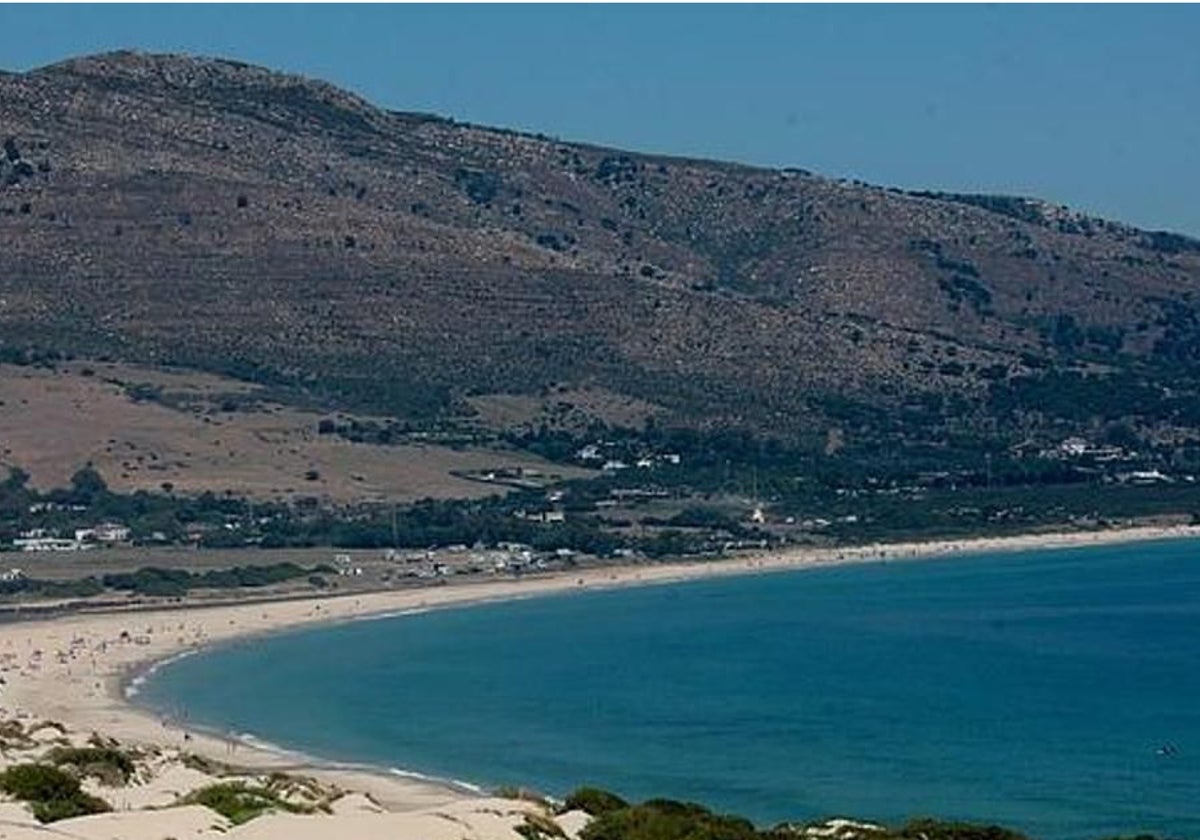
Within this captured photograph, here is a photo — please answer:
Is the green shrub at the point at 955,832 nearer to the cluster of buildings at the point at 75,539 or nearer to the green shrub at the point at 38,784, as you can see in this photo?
the green shrub at the point at 38,784

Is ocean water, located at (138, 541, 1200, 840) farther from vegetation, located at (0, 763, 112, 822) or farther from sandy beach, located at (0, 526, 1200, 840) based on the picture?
vegetation, located at (0, 763, 112, 822)

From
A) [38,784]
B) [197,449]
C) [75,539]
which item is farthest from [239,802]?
[197,449]

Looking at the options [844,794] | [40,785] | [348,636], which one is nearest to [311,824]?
[40,785]

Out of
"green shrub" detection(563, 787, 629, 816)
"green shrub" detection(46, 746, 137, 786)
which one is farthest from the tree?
"green shrub" detection(563, 787, 629, 816)

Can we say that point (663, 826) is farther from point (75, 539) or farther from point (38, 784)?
point (75, 539)

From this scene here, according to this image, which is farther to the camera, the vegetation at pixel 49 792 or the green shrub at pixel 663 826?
the vegetation at pixel 49 792

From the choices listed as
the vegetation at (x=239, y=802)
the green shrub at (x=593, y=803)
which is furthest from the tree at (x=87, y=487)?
the vegetation at (x=239, y=802)

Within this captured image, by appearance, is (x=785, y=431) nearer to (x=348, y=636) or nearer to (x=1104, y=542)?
(x=1104, y=542)
